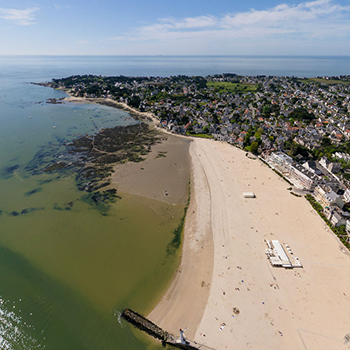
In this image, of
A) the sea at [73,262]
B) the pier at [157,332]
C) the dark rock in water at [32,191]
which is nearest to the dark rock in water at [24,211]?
the sea at [73,262]

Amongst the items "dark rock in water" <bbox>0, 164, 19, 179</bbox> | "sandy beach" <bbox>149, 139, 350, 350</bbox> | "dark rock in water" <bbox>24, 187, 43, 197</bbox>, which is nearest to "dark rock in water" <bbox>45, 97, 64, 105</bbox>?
"dark rock in water" <bbox>0, 164, 19, 179</bbox>

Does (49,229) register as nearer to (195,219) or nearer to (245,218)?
(195,219)

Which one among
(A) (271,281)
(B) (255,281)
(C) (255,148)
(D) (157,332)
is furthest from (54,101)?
(A) (271,281)

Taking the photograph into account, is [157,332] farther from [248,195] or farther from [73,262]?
[248,195]

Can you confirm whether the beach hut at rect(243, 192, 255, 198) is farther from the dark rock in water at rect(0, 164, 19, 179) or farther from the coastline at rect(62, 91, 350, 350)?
the dark rock in water at rect(0, 164, 19, 179)

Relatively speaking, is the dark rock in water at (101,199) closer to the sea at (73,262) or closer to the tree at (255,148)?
the sea at (73,262)

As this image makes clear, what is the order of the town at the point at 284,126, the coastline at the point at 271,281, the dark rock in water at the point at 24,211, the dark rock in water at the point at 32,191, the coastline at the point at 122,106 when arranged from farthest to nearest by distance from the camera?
the coastline at the point at 122,106 < the town at the point at 284,126 < the dark rock in water at the point at 32,191 < the dark rock in water at the point at 24,211 < the coastline at the point at 271,281
